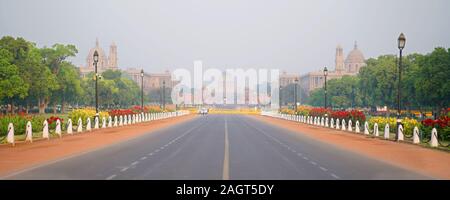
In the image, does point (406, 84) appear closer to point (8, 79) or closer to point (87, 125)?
point (8, 79)

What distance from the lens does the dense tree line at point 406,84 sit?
278 ft

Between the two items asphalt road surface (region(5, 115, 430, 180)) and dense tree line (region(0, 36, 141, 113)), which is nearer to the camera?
asphalt road surface (region(5, 115, 430, 180))

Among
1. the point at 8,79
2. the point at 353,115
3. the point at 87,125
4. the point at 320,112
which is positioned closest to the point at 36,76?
the point at 8,79

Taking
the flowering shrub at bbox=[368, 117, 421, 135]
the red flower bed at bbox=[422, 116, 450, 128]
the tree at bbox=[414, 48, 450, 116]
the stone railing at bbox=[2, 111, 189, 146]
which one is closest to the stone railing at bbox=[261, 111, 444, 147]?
the flowering shrub at bbox=[368, 117, 421, 135]

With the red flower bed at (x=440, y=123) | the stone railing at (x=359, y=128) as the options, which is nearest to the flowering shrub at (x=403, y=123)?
the stone railing at (x=359, y=128)

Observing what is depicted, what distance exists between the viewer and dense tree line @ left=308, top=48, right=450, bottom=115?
8469cm

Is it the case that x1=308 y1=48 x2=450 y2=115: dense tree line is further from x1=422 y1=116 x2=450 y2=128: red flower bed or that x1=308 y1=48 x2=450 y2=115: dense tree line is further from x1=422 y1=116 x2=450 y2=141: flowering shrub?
x1=422 y1=116 x2=450 y2=128: red flower bed

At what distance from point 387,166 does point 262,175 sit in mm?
5613

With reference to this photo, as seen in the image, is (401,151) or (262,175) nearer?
(262,175)

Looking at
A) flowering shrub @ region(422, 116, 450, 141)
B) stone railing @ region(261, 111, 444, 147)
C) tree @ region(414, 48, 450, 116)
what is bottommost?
stone railing @ region(261, 111, 444, 147)

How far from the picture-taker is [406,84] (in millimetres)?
100250
